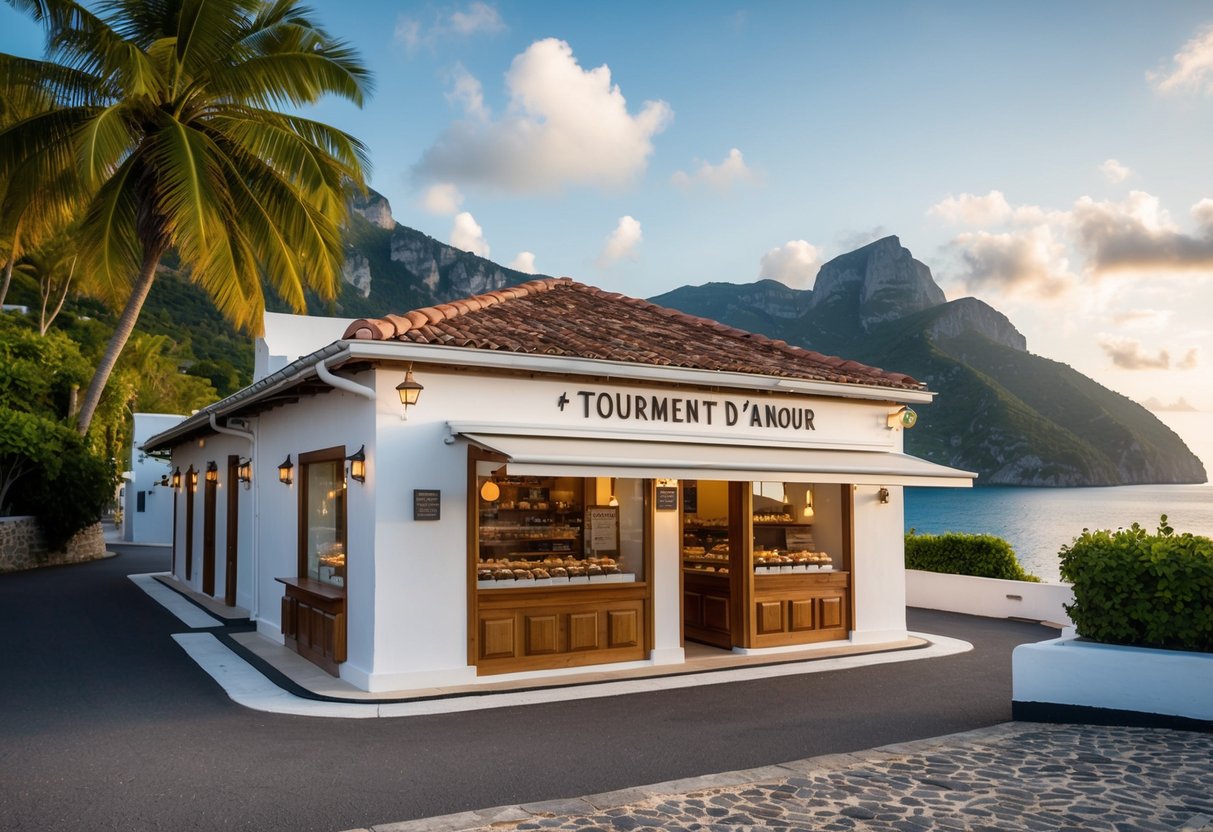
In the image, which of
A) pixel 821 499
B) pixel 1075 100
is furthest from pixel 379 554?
pixel 1075 100

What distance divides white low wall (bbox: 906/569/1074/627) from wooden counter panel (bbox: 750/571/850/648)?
4588mm

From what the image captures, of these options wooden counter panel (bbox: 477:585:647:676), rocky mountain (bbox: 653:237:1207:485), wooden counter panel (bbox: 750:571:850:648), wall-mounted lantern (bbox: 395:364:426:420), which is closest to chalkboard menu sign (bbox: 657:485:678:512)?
wooden counter panel (bbox: 477:585:647:676)

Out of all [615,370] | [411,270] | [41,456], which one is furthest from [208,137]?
[411,270]

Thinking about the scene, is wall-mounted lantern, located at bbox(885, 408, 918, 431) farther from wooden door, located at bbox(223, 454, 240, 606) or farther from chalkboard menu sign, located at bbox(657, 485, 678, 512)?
wooden door, located at bbox(223, 454, 240, 606)

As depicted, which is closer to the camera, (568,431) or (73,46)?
(568,431)

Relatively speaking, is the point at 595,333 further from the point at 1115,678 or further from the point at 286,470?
the point at 1115,678

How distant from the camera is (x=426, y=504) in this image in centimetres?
954

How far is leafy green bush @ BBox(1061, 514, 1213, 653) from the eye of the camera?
765 centimetres

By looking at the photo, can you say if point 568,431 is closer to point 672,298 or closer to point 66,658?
point 66,658

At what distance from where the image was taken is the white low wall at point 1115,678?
7.45 m

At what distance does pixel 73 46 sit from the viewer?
52.4ft

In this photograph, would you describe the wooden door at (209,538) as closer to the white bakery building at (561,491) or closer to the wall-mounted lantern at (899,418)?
the white bakery building at (561,491)

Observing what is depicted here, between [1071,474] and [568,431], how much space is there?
102 m

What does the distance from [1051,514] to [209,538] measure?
8058 centimetres
